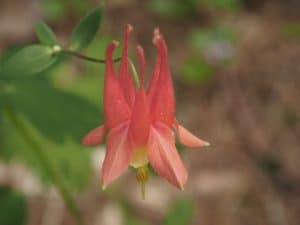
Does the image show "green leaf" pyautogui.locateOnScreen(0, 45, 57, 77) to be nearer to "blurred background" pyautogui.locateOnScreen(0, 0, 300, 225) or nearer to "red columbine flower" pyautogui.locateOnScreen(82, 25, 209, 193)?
"red columbine flower" pyautogui.locateOnScreen(82, 25, 209, 193)

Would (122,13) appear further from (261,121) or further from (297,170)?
(297,170)

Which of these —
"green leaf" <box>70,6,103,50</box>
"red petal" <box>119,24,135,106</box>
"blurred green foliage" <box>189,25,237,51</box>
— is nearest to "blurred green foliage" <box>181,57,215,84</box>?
"blurred green foliage" <box>189,25,237,51</box>

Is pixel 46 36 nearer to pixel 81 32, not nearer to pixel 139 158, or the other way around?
pixel 81 32

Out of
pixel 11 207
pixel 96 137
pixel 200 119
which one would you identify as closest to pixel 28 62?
pixel 96 137

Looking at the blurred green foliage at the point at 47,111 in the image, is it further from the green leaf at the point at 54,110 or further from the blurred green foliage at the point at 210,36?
the blurred green foliage at the point at 210,36

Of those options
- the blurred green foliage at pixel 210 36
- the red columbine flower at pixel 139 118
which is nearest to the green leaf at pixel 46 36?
the red columbine flower at pixel 139 118

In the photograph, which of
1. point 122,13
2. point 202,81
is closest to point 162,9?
point 122,13
